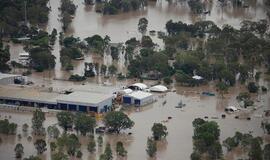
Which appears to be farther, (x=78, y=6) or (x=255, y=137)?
(x=78, y=6)

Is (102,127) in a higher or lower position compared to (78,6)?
lower

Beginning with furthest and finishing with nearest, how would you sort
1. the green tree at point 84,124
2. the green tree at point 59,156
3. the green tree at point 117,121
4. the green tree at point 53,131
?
the green tree at point 117,121, the green tree at point 84,124, the green tree at point 53,131, the green tree at point 59,156

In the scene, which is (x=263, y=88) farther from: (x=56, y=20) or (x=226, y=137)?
(x=56, y=20)

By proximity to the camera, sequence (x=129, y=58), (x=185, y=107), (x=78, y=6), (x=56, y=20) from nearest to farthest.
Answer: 1. (x=185, y=107)
2. (x=129, y=58)
3. (x=56, y=20)
4. (x=78, y=6)

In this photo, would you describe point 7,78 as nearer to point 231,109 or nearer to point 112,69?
point 112,69

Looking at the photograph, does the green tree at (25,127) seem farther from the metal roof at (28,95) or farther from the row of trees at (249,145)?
the row of trees at (249,145)

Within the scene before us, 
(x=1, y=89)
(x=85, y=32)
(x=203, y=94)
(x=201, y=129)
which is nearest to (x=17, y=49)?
(x=85, y=32)

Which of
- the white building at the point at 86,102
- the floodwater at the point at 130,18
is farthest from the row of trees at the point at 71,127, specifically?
the floodwater at the point at 130,18
